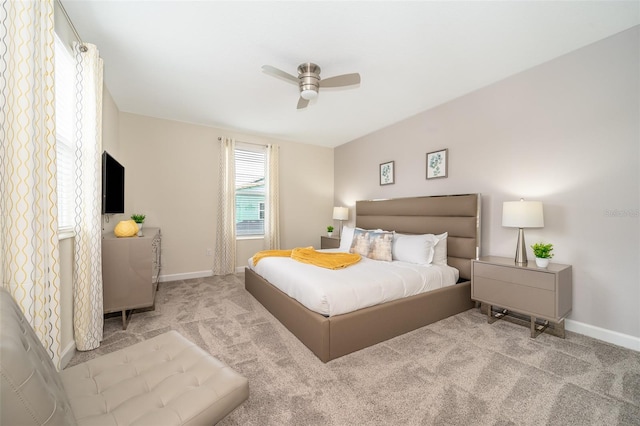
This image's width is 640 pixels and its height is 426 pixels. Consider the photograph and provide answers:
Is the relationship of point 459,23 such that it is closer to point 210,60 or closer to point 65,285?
point 210,60

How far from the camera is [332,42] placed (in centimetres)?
234

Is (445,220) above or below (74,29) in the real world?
below

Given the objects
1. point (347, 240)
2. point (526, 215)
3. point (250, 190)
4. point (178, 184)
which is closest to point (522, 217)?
point (526, 215)

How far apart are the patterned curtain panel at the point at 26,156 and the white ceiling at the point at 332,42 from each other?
82cm

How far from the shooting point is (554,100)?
2643mm

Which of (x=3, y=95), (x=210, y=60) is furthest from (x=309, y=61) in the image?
(x=3, y=95)

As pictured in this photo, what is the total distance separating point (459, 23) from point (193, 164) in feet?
13.8

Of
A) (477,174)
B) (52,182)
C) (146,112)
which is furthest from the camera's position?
(146,112)

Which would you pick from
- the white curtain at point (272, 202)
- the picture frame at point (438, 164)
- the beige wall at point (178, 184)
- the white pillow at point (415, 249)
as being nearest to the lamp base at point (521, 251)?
the white pillow at point (415, 249)

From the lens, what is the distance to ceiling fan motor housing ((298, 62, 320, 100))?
2.62 metres

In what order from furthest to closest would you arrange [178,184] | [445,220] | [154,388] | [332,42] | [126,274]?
[178,184] < [445,220] < [126,274] < [332,42] < [154,388]

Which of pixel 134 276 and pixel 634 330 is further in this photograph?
pixel 134 276

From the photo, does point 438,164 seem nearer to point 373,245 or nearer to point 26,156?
point 373,245

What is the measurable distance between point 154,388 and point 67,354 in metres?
1.48
